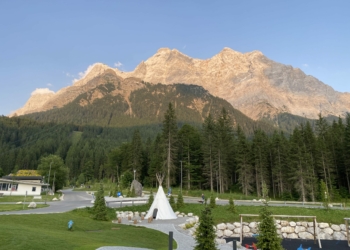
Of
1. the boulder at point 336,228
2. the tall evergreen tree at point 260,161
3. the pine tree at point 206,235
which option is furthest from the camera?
the tall evergreen tree at point 260,161

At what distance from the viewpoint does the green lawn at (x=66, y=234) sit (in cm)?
1247

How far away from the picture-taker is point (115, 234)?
1855 centimetres

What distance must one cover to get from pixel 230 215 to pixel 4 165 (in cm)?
13631

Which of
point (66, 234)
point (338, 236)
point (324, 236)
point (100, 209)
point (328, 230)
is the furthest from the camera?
point (100, 209)

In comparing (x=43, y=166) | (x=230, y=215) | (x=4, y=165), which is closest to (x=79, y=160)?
(x=4, y=165)

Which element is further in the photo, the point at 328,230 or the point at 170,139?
the point at 170,139

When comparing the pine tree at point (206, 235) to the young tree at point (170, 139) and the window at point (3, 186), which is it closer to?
the young tree at point (170, 139)

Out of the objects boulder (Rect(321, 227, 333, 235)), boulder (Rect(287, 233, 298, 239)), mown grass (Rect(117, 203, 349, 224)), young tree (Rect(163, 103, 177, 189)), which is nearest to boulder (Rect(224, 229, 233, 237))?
mown grass (Rect(117, 203, 349, 224))

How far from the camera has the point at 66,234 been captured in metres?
16.0

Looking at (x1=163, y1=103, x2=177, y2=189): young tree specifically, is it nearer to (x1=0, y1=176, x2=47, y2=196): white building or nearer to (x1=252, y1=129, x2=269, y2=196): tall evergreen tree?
(x1=252, y1=129, x2=269, y2=196): tall evergreen tree

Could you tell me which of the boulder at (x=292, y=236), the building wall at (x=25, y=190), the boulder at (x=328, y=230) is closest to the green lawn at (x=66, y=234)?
the boulder at (x=292, y=236)

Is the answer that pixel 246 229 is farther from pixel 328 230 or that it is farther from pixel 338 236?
pixel 338 236

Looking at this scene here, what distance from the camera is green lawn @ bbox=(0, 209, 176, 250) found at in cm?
1247

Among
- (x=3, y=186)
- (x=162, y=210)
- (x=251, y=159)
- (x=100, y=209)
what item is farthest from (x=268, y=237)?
(x=3, y=186)
